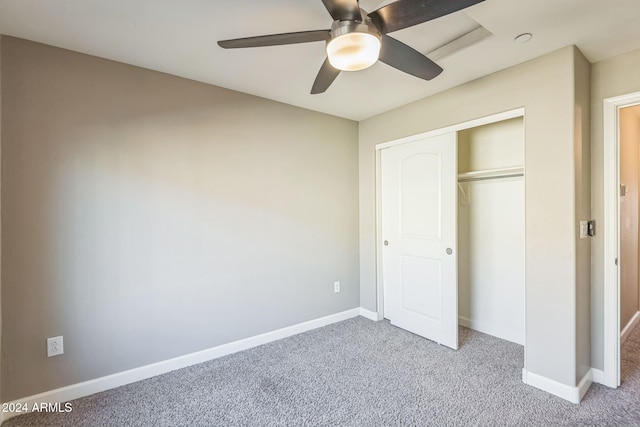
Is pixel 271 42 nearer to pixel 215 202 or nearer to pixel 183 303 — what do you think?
pixel 215 202

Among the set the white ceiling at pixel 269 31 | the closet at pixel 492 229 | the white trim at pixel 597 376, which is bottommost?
the white trim at pixel 597 376

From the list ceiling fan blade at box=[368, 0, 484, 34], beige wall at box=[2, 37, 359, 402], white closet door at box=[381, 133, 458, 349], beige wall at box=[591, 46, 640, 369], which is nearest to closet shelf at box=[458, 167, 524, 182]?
white closet door at box=[381, 133, 458, 349]

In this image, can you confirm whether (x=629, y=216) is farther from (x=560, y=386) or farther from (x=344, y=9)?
(x=344, y=9)

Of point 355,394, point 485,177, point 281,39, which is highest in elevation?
point 281,39

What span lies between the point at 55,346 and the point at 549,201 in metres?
3.39

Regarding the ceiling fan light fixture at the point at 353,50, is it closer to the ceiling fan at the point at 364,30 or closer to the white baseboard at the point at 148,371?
the ceiling fan at the point at 364,30

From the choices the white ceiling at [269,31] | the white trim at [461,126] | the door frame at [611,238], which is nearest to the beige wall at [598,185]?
the door frame at [611,238]

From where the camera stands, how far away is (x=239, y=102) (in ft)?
8.98

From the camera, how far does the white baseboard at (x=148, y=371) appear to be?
1.94 metres

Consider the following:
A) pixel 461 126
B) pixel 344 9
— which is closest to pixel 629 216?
pixel 461 126

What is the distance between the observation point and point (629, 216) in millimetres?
2955

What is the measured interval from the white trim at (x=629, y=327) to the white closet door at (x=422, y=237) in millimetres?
1541

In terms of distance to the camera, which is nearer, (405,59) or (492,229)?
(405,59)

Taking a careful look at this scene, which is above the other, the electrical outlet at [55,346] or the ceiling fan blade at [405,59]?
the ceiling fan blade at [405,59]
